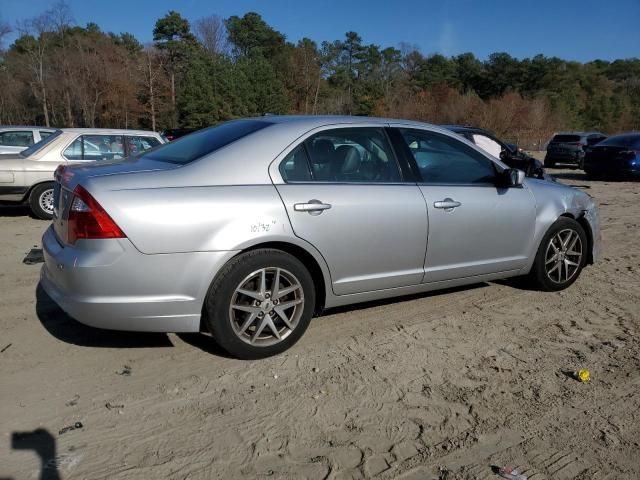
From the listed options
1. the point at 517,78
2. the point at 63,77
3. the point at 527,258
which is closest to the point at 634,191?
the point at 527,258

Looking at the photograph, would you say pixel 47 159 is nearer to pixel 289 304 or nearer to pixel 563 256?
pixel 289 304

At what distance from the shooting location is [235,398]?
304 centimetres

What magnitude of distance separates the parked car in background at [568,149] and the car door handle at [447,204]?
60.2 feet

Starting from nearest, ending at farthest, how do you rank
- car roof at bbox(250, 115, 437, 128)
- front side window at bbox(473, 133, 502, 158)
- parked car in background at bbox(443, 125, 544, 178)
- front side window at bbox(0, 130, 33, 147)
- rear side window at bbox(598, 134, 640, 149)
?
car roof at bbox(250, 115, 437, 128)
parked car in background at bbox(443, 125, 544, 178)
front side window at bbox(473, 133, 502, 158)
front side window at bbox(0, 130, 33, 147)
rear side window at bbox(598, 134, 640, 149)

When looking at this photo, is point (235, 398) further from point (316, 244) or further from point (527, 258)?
point (527, 258)

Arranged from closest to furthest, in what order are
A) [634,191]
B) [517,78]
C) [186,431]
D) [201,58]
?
[186,431]
[634,191]
[201,58]
[517,78]

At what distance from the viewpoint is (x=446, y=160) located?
441 centimetres

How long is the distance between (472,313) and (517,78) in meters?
71.8

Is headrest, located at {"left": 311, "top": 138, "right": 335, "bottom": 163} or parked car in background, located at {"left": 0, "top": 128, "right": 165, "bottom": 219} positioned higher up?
headrest, located at {"left": 311, "top": 138, "right": 335, "bottom": 163}

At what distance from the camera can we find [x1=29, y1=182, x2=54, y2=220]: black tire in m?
8.43

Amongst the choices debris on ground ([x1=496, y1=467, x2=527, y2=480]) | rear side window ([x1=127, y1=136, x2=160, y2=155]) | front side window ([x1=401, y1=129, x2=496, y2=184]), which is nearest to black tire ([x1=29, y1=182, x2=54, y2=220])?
rear side window ([x1=127, y1=136, x2=160, y2=155])

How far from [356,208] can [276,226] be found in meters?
0.63

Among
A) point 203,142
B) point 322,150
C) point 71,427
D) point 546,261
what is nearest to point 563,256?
point 546,261

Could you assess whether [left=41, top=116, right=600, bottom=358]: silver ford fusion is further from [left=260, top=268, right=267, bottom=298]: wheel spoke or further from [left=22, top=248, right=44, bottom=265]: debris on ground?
[left=22, top=248, right=44, bottom=265]: debris on ground
